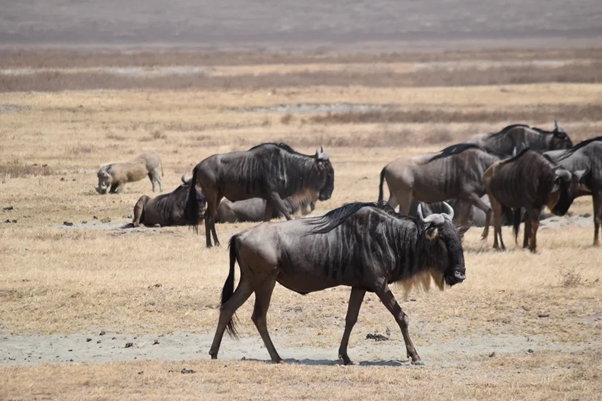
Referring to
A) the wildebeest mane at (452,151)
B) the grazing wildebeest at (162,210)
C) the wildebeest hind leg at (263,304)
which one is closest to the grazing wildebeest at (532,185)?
the wildebeest mane at (452,151)

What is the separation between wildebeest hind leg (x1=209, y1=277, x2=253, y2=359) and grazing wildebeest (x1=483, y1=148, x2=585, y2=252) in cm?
635

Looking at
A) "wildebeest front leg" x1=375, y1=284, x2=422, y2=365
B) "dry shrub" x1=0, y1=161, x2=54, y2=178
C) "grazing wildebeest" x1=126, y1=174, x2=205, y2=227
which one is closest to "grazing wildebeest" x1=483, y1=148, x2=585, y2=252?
"grazing wildebeest" x1=126, y1=174, x2=205, y2=227

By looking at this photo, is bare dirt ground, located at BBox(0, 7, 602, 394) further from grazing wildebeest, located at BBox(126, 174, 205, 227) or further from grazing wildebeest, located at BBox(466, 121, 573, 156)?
grazing wildebeest, located at BBox(466, 121, 573, 156)

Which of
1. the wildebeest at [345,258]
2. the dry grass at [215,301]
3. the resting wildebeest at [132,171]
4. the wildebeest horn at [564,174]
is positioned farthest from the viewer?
the resting wildebeest at [132,171]

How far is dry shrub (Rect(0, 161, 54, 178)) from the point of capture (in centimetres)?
2186

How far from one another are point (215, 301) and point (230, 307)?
210 centimetres

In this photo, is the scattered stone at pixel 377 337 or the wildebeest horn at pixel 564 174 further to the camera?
the wildebeest horn at pixel 564 174

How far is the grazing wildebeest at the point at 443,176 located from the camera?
1580 cm

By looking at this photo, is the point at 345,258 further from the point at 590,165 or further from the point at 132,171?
the point at 132,171

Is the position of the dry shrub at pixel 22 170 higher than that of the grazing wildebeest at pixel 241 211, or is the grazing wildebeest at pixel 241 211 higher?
the grazing wildebeest at pixel 241 211

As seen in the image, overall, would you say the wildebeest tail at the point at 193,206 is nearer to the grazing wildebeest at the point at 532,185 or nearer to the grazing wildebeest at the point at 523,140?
the grazing wildebeest at the point at 532,185

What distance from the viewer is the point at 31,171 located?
22281mm

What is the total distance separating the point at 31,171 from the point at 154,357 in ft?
44.5

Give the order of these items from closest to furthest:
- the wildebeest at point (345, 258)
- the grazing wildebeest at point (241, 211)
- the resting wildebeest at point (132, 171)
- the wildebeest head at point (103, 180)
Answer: the wildebeest at point (345, 258) < the grazing wildebeest at point (241, 211) < the wildebeest head at point (103, 180) < the resting wildebeest at point (132, 171)
